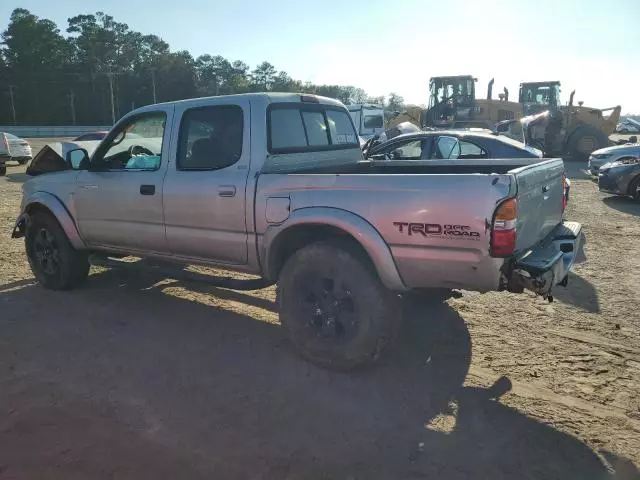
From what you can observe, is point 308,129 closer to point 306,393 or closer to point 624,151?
point 306,393

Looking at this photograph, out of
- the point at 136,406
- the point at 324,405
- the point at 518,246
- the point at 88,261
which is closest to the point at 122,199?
the point at 88,261

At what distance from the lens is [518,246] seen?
3385mm

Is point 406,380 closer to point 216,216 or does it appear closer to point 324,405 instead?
point 324,405

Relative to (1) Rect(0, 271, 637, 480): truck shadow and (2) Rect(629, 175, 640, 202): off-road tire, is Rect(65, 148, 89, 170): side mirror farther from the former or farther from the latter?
(2) Rect(629, 175, 640, 202): off-road tire

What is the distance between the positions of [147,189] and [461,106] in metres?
21.2

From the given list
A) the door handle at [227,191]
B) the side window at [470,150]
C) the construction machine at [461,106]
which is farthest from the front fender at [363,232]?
the construction machine at [461,106]

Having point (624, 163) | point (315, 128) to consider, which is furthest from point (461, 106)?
point (315, 128)

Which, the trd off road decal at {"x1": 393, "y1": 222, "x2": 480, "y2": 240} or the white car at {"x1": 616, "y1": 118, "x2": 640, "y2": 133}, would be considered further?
the white car at {"x1": 616, "y1": 118, "x2": 640, "y2": 133}

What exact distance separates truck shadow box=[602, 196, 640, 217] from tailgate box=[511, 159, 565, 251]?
6.95 meters

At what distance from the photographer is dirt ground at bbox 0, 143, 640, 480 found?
2.82 m

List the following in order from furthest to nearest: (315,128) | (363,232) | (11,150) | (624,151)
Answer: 1. (11,150)
2. (624,151)
3. (315,128)
4. (363,232)

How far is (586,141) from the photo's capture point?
2170 cm

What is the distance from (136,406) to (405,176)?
2306mm

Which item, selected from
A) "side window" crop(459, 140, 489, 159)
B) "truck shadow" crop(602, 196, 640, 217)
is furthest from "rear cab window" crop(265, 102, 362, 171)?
"truck shadow" crop(602, 196, 640, 217)
